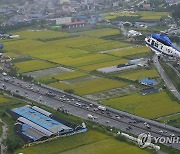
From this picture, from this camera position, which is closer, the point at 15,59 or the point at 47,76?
the point at 47,76

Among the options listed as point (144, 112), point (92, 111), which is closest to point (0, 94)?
point (92, 111)

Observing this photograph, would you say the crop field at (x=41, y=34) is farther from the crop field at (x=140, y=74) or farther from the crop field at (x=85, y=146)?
the crop field at (x=85, y=146)

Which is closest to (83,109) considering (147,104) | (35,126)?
(147,104)

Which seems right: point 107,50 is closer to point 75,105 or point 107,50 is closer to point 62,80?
point 62,80

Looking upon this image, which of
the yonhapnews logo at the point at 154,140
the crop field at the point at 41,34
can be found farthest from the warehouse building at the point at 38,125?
the crop field at the point at 41,34

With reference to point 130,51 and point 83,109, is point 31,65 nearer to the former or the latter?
point 130,51

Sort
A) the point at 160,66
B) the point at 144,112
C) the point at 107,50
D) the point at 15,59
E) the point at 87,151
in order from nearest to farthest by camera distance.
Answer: the point at 87,151, the point at 144,112, the point at 160,66, the point at 15,59, the point at 107,50
